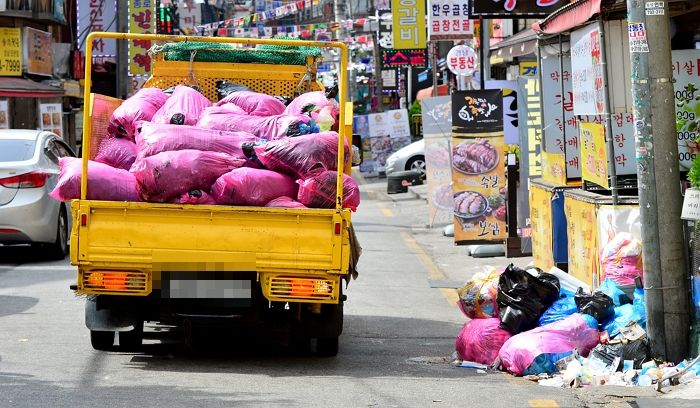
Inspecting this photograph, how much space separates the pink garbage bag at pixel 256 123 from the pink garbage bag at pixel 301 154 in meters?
0.30

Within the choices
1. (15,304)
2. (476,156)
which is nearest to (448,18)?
(476,156)

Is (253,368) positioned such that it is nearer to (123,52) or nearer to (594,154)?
(594,154)

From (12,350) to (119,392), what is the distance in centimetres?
179

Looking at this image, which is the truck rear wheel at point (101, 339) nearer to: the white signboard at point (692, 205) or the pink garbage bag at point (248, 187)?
the pink garbage bag at point (248, 187)

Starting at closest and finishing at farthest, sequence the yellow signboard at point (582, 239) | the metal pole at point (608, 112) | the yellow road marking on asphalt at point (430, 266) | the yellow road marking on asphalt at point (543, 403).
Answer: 1. the yellow road marking on asphalt at point (543, 403)
2. the metal pole at point (608, 112)
3. the yellow signboard at point (582, 239)
4. the yellow road marking on asphalt at point (430, 266)

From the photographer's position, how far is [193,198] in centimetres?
805

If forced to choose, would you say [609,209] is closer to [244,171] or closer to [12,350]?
[244,171]

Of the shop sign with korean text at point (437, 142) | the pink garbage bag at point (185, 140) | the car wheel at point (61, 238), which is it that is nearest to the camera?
the pink garbage bag at point (185, 140)

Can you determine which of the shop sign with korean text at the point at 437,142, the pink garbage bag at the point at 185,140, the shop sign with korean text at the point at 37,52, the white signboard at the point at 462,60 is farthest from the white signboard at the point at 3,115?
the pink garbage bag at the point at 185,140

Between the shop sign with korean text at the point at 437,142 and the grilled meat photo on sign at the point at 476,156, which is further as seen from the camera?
the shop sign with korean text at the point at 437,142

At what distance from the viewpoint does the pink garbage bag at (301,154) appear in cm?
814

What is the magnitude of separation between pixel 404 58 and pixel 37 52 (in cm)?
1176

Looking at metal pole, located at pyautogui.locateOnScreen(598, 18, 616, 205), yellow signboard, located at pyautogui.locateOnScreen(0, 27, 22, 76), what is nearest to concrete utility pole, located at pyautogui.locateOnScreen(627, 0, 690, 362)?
metal pole, located at pyautogui.locateOnScreen(598, 18, 616, 205)

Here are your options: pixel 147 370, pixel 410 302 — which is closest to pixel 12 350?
pixel 147 370
